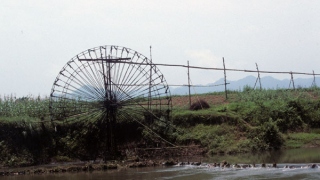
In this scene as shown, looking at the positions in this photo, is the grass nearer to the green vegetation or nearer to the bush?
the green vegetation

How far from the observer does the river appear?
17359mm

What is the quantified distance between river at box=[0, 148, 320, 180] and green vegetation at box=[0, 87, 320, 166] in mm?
1888

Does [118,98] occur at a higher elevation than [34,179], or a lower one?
higher

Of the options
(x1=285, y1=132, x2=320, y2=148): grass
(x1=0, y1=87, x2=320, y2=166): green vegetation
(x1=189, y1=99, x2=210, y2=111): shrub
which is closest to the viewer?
(x1=0, y1=87, x2=320, y2=166): green vegetation

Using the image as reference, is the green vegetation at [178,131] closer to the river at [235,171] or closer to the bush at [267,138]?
the bush at [267,138]

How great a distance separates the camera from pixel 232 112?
28.8 meters

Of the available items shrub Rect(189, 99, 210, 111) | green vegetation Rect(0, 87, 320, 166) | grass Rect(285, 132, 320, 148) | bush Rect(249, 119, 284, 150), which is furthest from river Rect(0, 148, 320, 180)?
shrub Rect(189, 99, 210, 111)

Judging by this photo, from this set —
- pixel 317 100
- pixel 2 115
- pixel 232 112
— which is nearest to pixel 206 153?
pixel 232 112

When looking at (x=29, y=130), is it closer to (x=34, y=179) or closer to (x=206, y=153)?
(x=34, y=179)

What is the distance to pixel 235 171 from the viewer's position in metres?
18.7

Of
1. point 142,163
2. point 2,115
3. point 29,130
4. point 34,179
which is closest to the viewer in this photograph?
point 34,179

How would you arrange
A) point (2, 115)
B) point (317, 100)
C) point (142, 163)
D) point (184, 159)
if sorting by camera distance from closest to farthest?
point (142, 163), point (184, 159), point (2, 115), point (317, 100)

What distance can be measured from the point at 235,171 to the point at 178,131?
886cm

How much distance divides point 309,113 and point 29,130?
15.9m
